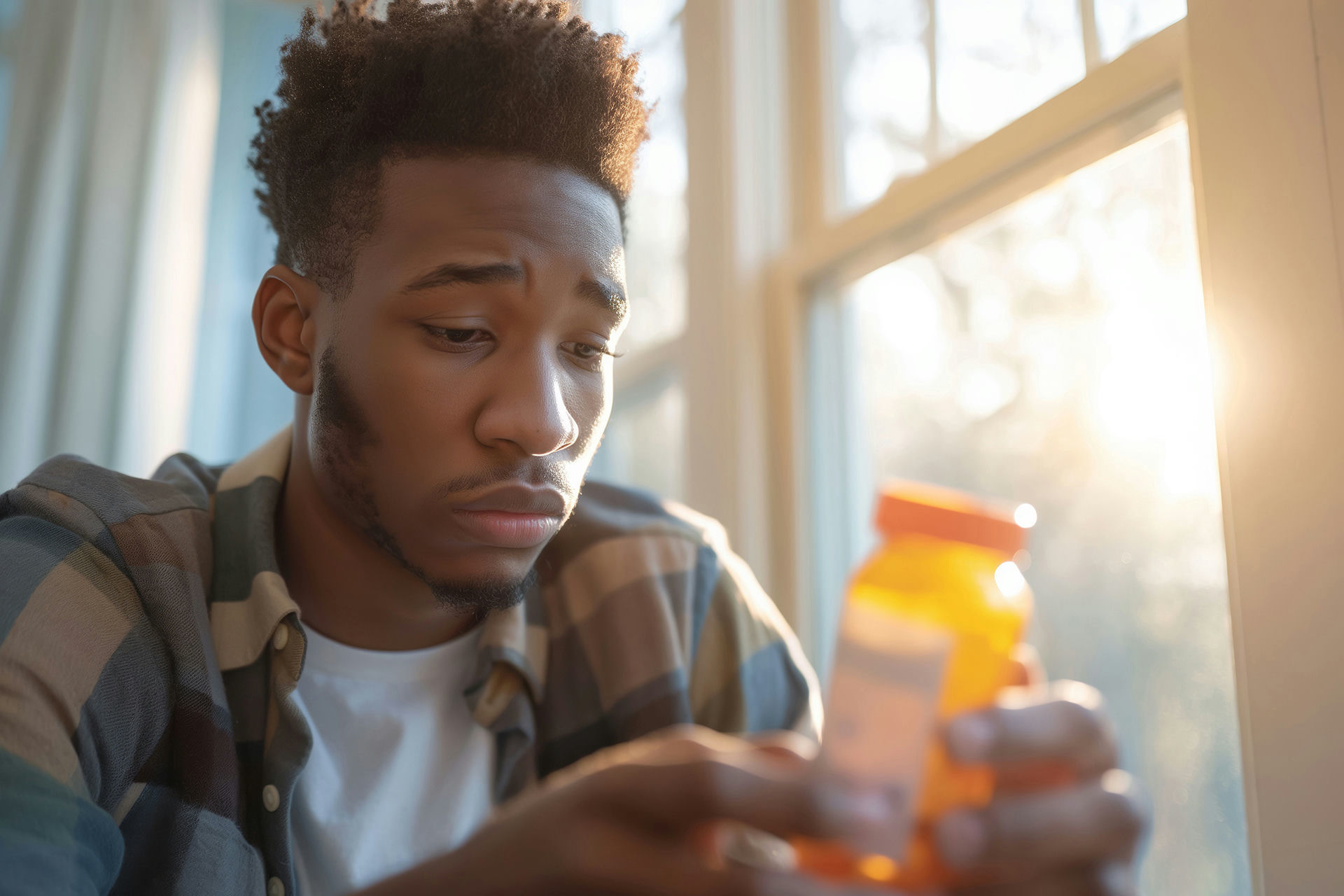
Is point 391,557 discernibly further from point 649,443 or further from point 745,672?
point 649,443

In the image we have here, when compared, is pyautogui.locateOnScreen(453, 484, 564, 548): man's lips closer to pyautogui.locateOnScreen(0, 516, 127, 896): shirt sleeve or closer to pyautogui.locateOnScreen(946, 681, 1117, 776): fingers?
pyautogui.locateOnScreen(0, 516, 127, 896): shirt sleeve

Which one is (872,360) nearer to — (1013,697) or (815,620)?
(815,620)

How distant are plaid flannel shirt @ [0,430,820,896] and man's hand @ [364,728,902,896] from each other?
1.26 ft

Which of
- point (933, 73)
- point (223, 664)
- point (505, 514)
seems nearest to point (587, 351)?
point (505, 514)

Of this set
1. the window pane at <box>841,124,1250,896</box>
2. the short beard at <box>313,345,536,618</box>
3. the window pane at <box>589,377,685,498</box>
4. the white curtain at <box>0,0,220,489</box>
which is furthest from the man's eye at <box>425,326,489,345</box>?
the white curtain at <box>0,0,220,489</box>

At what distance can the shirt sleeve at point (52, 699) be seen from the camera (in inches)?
27.5

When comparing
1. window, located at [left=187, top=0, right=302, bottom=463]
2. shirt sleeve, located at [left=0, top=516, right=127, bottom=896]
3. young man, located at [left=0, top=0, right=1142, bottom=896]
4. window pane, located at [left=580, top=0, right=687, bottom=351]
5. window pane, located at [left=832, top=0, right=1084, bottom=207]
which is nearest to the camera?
shirt sleeve, located at [left=0, top=516, right=127, bottom=896]

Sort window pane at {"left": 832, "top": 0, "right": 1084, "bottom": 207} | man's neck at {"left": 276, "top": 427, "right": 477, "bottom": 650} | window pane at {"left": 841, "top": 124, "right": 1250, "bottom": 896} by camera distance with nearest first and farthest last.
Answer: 1. window pane at {"left": 841, "top": 124, "right": 1250, "bottom": 896}
2. man's neck at {"left": 276, "top": 427, "right": 477, "bottom": 650}
3. window pane at {"left": 832, "top": 0, "right": 1084, "bottom": 207}

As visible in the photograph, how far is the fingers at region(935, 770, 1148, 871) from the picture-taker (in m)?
0.46

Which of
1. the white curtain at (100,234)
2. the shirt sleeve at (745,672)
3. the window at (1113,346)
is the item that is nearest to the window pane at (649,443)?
the window at (1113,346)

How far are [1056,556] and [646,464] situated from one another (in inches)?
42.2

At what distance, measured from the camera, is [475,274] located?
0.94 m

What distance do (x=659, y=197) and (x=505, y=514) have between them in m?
1.25

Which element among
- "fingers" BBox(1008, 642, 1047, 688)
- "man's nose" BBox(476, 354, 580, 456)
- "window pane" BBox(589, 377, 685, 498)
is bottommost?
"fingers" BBox(1008, 642, 1047, 688)
